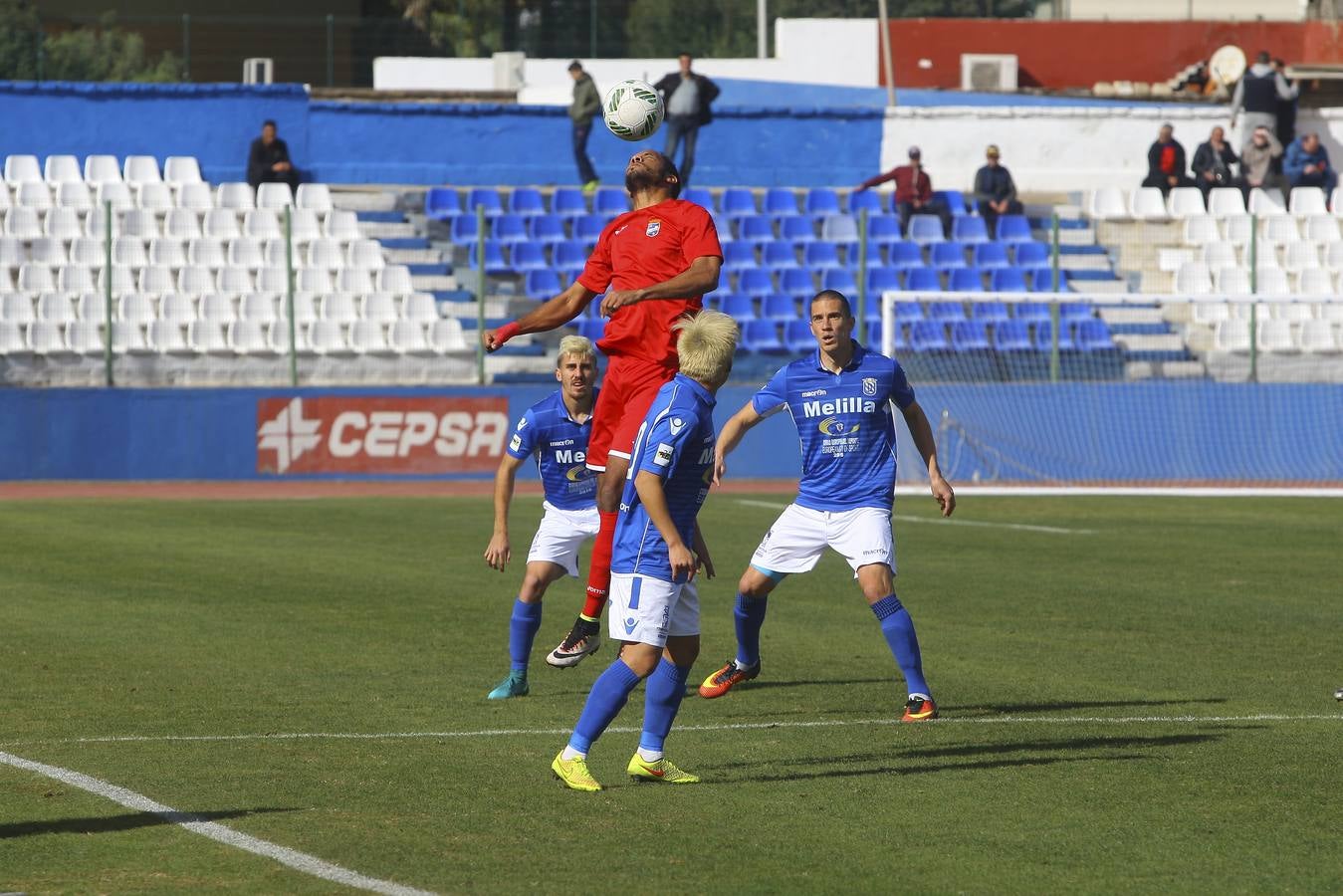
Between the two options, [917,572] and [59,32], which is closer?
[917,572]

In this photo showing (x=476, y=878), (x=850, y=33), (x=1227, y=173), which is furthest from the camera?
(x=850, y=33)

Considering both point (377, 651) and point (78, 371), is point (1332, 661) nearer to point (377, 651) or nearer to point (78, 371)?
point (377, 651)

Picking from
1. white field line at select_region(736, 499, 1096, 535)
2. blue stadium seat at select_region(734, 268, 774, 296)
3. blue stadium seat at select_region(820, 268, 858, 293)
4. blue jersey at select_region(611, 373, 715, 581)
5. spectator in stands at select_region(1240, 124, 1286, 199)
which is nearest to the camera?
blue jersey at select_region(611, 373, 715, 581)

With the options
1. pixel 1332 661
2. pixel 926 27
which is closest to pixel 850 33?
pixel 926 27

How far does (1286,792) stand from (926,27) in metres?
37.4

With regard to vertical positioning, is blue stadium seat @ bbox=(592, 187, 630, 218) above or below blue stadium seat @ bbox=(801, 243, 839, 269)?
above

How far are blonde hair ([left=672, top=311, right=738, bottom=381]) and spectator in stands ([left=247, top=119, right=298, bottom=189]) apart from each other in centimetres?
2331

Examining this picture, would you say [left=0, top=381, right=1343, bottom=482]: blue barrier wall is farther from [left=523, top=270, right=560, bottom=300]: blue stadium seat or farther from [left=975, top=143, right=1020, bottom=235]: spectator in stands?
[left=975, top=143, right=1020, bottom=235]: spectator in stands

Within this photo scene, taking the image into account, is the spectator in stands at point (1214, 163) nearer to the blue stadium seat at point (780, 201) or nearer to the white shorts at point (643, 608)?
the blue stadium seat at point (780, 201)

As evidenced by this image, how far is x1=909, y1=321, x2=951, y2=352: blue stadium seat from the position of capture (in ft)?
89.7

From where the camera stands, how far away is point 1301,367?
2730 centimetres

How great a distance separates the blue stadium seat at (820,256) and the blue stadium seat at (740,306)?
1428mm

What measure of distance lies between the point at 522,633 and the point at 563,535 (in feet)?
1.89

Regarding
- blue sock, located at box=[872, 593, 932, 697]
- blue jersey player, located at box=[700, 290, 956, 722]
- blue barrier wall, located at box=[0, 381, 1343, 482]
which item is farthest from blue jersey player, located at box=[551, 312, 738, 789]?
blue barrier wall, located at box=[0, 381, 1343, 482]
